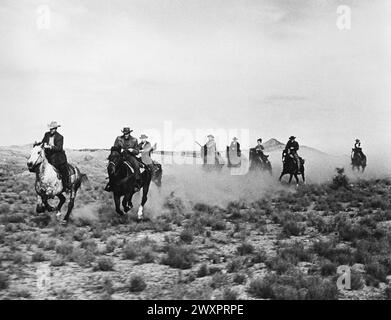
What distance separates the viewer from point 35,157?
9.33m

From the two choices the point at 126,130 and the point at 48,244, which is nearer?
the point at 48,244

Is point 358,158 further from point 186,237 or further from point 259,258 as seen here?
point 259,258

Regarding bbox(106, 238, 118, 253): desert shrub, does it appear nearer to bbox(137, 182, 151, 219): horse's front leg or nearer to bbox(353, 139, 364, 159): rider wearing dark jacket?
bbox(137, 182, 151, 219): horse's front leg

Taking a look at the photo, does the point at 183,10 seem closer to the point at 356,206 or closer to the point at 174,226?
the point at 174,226

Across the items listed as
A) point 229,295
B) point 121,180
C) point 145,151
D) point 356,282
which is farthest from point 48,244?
point 356,282

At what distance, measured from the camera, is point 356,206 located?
1327 cm

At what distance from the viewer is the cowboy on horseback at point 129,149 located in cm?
1008

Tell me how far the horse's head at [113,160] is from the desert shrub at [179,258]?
2662mm

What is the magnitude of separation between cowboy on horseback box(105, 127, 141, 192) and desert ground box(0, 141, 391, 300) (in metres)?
0.75

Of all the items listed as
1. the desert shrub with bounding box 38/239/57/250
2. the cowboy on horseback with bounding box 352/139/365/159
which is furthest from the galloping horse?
the cowboy on horseback with bounding box 352/139/365/159

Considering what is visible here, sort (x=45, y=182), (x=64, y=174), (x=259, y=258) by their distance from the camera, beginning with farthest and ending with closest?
(x=64, y=174), (x=45, y=182), (x=259, y=258)

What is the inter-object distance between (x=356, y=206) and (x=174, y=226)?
6542 mm

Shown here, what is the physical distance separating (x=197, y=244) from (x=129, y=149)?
3048 millimetres

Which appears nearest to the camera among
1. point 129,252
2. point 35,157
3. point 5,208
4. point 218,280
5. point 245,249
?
point 218,280
